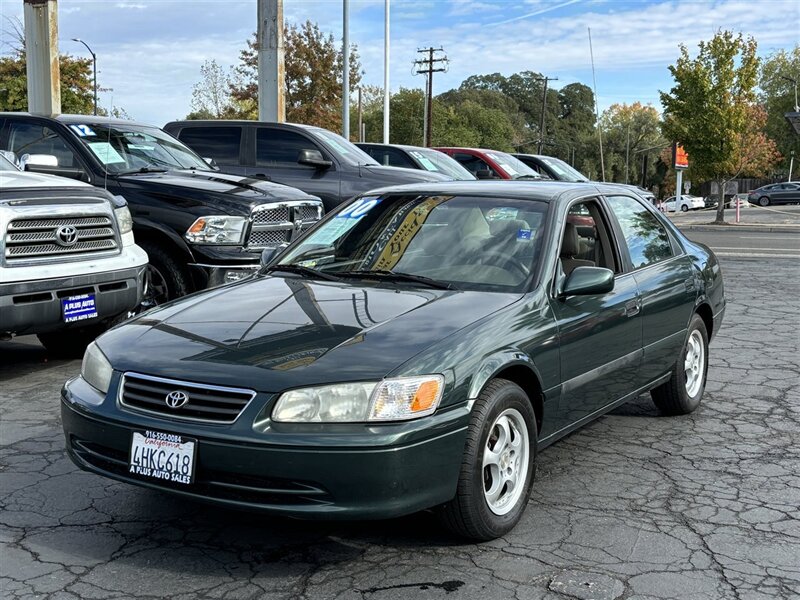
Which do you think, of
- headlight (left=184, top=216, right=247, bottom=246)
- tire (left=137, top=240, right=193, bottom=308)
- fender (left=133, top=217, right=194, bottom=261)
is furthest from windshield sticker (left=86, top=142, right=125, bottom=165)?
headlight (left=184, top=216, right=247, bottom=246)

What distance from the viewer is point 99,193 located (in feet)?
22.9

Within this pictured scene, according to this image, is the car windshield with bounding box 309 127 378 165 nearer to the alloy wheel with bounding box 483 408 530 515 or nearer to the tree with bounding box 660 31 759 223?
the alloy wheel with bounding box 483 408 530 515

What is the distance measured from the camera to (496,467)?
12.6 ft

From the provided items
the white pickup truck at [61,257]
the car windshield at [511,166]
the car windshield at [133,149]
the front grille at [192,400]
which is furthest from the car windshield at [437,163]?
the front grille at [192,400]

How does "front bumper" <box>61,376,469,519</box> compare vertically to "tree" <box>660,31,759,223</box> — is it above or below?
below

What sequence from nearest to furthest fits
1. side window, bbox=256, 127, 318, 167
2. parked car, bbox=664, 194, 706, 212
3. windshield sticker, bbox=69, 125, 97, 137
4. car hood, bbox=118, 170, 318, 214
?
car hood, bbox=118, 170, 318, 214 → windshield sticker, bbox=69, 125, 97, 137 → side window, bbox=256, 127, 318, 167 → parked car, bbox=664, 194, 706, 212

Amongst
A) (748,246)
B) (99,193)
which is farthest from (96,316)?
(748,246)

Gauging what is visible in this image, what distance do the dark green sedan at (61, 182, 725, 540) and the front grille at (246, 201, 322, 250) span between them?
3.13m

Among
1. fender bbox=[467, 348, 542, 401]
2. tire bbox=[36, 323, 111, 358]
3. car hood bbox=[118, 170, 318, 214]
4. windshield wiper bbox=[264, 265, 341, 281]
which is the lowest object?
tire bbox=[36, 323, 111, 358]

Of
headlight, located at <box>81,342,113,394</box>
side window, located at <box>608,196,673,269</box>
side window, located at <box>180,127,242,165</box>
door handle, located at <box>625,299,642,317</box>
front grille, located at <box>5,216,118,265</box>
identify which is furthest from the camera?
side window, located at <box>180,127,242,165</box>

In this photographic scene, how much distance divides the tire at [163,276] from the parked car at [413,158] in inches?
276

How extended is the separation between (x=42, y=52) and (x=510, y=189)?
13.0m

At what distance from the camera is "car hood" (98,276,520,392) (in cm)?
349

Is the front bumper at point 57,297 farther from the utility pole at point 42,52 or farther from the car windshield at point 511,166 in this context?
Result: the car windshield at point 511,166
